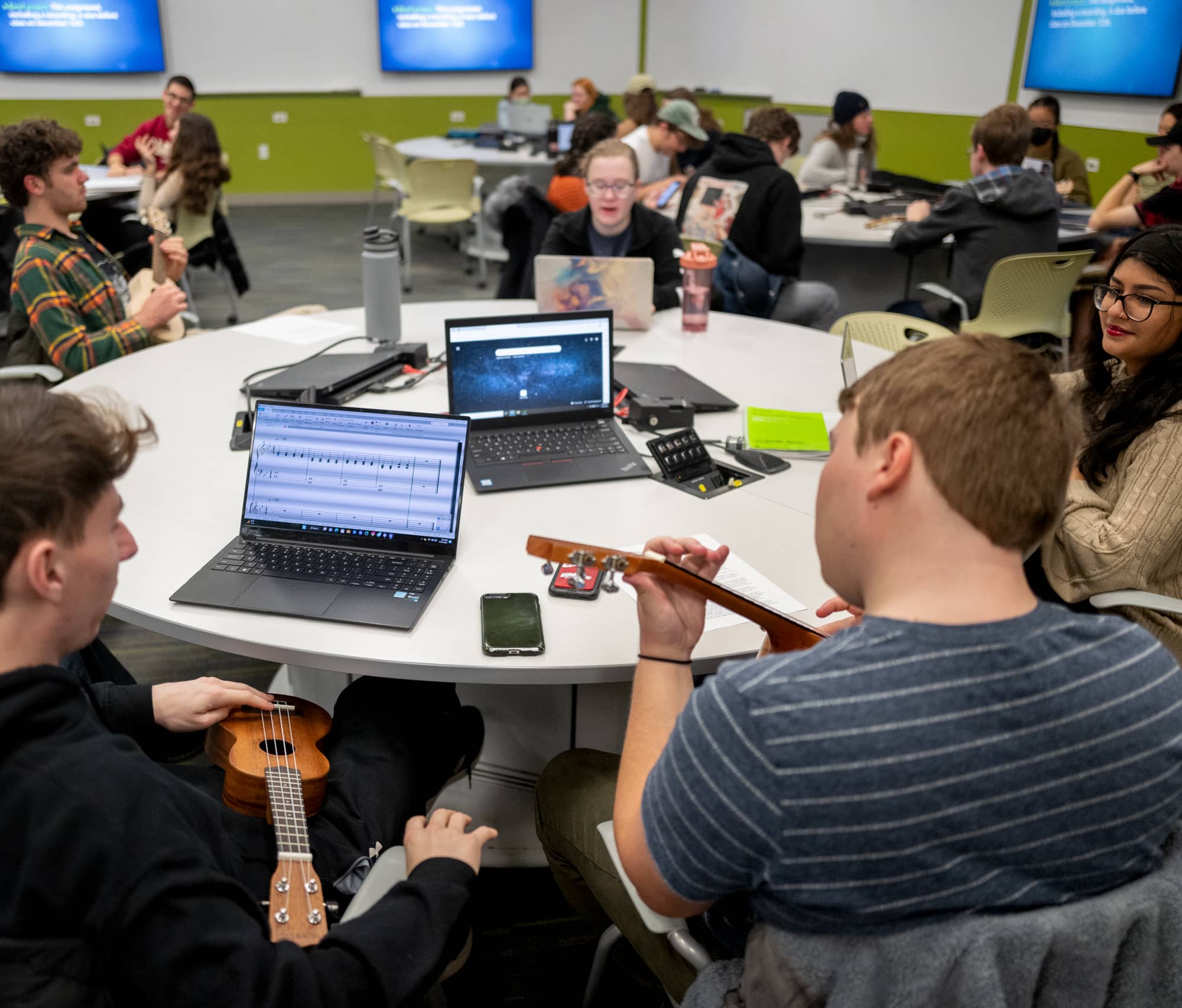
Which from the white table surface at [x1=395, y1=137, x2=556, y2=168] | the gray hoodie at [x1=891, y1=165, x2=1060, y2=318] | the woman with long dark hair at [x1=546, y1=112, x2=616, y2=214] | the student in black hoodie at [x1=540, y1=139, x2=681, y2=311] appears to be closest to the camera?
the student in black hoodie at [x1=540, y1=139, x2=681, y2=311]

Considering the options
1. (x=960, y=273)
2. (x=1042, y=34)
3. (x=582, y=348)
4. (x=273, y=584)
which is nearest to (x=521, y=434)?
(x=582, y=348)

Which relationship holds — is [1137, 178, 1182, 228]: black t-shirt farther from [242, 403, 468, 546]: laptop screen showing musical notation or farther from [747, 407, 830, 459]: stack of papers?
[242, 403, 468, 546]: laptop screen showing musical notation

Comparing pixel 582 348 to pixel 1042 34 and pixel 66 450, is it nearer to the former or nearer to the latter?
pixel 66 450

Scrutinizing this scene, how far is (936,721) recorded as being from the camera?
0.86 m

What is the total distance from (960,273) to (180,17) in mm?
7569

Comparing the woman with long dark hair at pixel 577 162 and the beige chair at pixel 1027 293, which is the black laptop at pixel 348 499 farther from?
the woman with long dark hair at pixel 577 162

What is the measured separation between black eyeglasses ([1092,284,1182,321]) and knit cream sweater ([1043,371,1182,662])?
225mm

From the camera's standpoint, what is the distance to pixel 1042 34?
293 inches

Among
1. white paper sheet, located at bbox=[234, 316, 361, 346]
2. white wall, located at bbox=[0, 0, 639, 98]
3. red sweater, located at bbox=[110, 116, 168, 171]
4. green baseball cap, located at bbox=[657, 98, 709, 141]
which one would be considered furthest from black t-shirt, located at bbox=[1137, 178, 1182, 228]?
white wall, located at bbox=[0, 0, 639, 98]

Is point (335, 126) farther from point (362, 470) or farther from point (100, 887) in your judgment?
point (100, 887)

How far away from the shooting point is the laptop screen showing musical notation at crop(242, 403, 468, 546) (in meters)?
1.73

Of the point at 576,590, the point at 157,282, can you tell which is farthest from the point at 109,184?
the point at 576,590

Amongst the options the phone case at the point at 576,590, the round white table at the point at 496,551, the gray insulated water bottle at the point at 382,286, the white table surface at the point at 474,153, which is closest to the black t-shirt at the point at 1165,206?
the round white table at the point at 496,551

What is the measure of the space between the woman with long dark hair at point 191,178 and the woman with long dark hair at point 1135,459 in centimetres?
423
